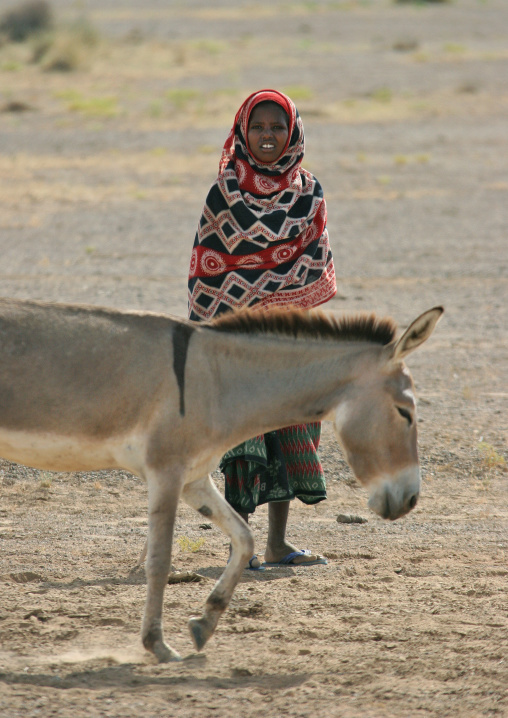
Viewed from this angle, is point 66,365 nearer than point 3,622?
Yes

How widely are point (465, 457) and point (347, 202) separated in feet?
36.7

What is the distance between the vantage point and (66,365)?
406cm

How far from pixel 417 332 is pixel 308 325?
1.79ft

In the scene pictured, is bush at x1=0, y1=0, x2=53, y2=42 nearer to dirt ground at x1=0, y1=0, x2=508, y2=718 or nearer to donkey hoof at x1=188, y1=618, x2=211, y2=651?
dirt ground at x1=0, y1=0, x2=508, y2=718

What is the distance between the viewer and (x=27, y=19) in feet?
146

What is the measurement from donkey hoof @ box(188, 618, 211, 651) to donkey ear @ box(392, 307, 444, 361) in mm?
1390

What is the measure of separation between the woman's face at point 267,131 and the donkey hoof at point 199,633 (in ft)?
8.27

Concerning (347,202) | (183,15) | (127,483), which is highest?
(183,15)

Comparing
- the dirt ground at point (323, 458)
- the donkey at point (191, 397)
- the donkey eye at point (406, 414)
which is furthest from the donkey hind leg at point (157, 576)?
the donkey eye at point (406, 414)

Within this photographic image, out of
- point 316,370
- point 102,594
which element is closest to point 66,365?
point 316,370

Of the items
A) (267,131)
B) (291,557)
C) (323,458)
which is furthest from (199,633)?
(323,458)

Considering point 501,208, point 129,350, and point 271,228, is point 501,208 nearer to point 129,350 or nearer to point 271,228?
point 271,228

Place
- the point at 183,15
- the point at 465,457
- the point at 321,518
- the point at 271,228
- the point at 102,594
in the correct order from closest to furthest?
the point at 102,594, the point at 271,228, the point at 321,518, the point at 465,457, the point at 183,15

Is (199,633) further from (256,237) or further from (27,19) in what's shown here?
(27,19)
